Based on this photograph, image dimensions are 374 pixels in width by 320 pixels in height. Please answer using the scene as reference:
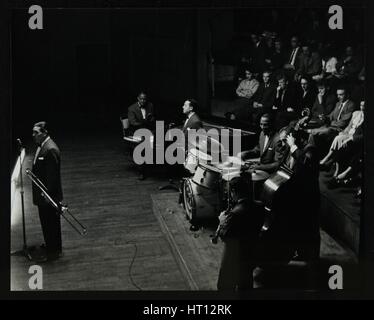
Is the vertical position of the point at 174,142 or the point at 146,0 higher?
the point at 146,0

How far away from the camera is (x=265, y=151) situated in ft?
23.6

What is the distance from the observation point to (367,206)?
23.3 ft

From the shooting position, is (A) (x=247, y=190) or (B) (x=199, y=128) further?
(B) (x=199, y=128)

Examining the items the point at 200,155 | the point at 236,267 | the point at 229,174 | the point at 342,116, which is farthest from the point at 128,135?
the point at 342,116

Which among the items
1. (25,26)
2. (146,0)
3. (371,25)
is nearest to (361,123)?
(371,25)

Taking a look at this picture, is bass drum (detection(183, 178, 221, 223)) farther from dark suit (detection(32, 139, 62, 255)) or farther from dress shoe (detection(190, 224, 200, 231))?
dark suit (detection(32, 139, 62, 255))

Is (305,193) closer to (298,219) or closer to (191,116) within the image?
(298,219)

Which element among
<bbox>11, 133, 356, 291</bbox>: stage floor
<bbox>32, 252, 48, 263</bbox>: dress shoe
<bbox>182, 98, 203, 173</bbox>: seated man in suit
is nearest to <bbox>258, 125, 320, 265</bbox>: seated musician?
<bbox>11, 133, 356, 291</bbox>: stage floor

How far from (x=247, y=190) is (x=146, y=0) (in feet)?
7.36

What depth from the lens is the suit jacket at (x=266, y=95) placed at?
23.9ft

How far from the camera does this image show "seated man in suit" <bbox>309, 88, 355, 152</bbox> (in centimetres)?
710

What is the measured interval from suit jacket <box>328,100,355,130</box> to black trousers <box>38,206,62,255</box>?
3118 mm

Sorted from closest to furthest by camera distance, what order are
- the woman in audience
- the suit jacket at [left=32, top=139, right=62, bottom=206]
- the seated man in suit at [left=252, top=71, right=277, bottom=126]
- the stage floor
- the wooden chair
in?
the stage floor < the woman in audience < the suit jacket at [left=32, top=139, right=62, bottom=206] < the seated man in suit at [left=252, top=71, right=277, bottom=126] < the wooden chair

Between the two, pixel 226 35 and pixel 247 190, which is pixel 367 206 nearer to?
pixel 247 190
